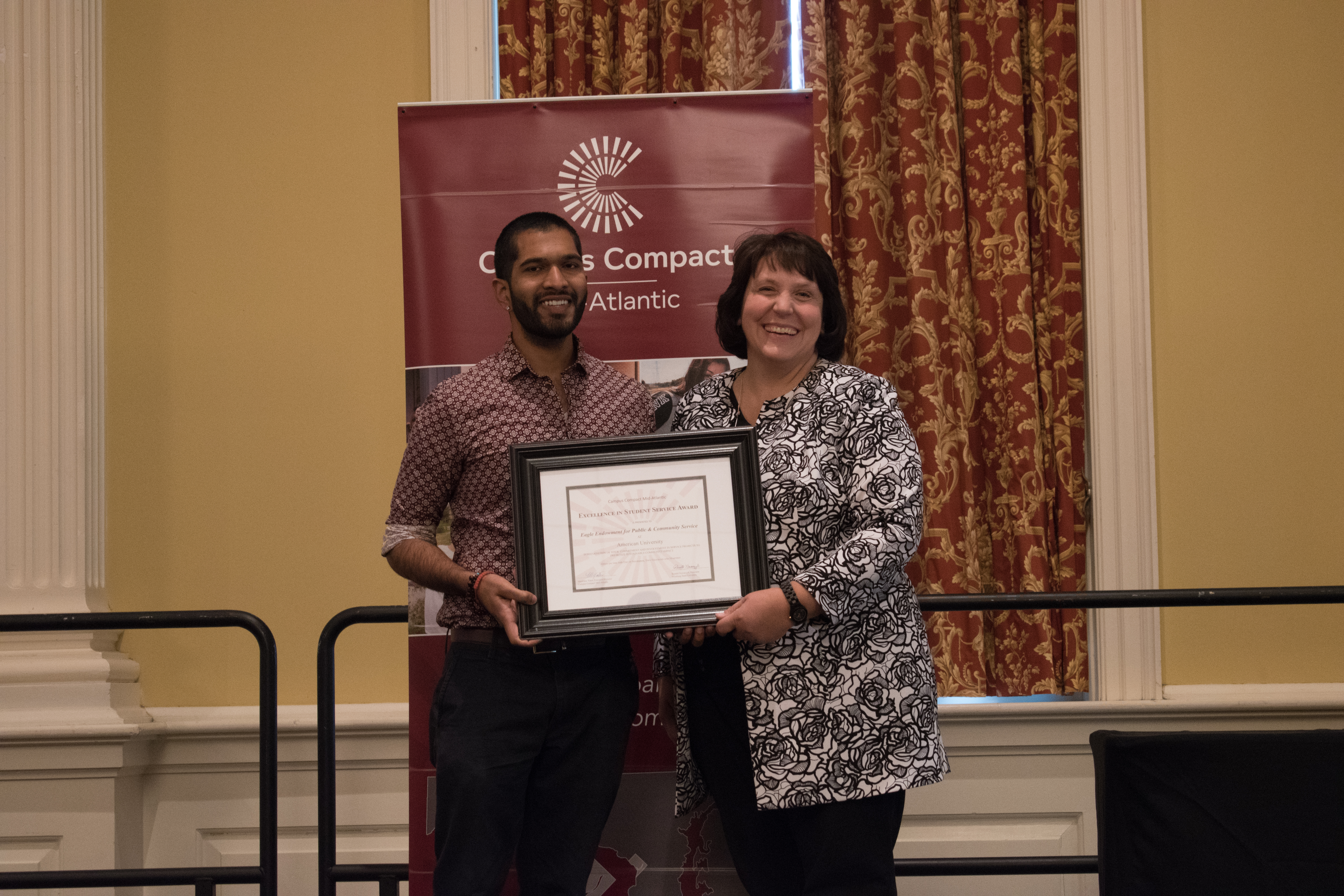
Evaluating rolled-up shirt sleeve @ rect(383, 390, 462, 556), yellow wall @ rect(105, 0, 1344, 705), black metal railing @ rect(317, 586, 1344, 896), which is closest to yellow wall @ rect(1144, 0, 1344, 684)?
yellow wall @ rect(105, 0, 1344, 705)

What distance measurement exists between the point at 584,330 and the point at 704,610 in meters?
0.95

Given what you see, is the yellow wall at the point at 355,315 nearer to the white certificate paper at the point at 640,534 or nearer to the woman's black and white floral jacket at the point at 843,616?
the white certificate paper at the point at 640,534

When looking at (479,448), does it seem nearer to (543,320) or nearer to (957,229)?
(543,320)

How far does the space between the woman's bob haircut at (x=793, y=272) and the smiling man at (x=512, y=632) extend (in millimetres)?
282

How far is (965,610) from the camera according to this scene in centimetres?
262

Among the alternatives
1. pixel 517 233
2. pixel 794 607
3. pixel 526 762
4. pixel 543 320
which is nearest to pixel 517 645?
pixel 526 762

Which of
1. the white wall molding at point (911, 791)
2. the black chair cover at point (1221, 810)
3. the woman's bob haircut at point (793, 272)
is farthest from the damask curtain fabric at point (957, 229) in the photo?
the black chair cover at point (1221, 810)

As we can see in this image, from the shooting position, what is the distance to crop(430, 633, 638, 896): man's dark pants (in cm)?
201

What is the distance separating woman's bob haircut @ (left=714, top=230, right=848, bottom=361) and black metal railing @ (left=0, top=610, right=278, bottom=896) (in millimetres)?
1316

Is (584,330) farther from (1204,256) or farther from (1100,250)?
(1204,256)

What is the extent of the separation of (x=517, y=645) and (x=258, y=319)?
2090 millimetres

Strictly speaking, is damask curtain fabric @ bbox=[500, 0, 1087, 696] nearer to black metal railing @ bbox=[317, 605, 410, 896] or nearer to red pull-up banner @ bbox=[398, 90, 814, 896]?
red pull-up banner @ bbox=[398, 90, 814, 896]

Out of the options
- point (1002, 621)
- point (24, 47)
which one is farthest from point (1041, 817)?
point (24, 47)

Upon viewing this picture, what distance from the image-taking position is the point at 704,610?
6.14 ft
